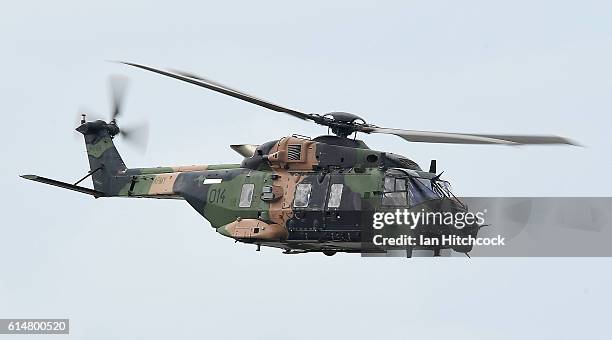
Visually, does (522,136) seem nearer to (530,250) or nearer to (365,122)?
(530,250)

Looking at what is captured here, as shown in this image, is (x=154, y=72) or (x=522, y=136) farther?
(x=154, y=72)

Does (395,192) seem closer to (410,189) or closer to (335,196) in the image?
(410,189)

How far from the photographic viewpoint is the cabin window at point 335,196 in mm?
28594

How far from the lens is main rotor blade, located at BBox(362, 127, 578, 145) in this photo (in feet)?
83.6

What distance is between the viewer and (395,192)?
2805 centimetres

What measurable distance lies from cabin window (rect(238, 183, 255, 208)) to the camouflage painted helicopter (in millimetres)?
31

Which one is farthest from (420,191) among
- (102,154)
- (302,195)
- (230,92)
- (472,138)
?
(102,154)

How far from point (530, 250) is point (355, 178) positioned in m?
4.70

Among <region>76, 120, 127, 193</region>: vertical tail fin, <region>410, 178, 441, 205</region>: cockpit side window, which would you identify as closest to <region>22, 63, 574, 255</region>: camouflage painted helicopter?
<region>410, 178, 441, 205</region>: cockpit side window

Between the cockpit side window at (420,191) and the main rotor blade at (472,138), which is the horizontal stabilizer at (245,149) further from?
the cockpit side window at (420,191)

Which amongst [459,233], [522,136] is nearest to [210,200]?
[459,233]

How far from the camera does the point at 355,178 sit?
28719 millimetres

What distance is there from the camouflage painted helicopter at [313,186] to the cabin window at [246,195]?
0.03 metres

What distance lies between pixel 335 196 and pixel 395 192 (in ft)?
5.29
